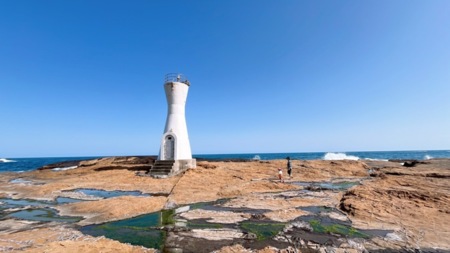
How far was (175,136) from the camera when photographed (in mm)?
22047

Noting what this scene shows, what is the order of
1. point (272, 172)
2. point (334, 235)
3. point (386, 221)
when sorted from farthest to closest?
point (272, 172), point (386, 221), point (334, 235)

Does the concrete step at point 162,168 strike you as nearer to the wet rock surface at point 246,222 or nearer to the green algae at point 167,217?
the wet rock surface at point 246,222

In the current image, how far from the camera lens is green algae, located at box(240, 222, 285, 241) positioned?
7.45 metres

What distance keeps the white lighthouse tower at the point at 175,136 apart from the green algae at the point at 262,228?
13.3 metres

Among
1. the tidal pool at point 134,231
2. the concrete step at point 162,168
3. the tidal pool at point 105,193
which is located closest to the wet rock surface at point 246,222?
the tidal pool at point 134,231

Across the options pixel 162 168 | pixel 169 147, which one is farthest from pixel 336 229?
pixel 169 147

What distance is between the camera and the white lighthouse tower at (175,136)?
21.4 meters

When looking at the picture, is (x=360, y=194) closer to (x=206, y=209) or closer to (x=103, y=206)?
(x=206, y=209)

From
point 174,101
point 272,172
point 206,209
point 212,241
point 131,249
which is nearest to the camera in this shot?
point 131,249

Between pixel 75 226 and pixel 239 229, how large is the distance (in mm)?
5618

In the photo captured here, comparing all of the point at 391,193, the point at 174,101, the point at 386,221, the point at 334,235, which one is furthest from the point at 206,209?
the point at 174,101

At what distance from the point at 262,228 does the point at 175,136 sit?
15.3 m

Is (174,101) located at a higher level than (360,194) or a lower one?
higher

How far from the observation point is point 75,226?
8352mm
